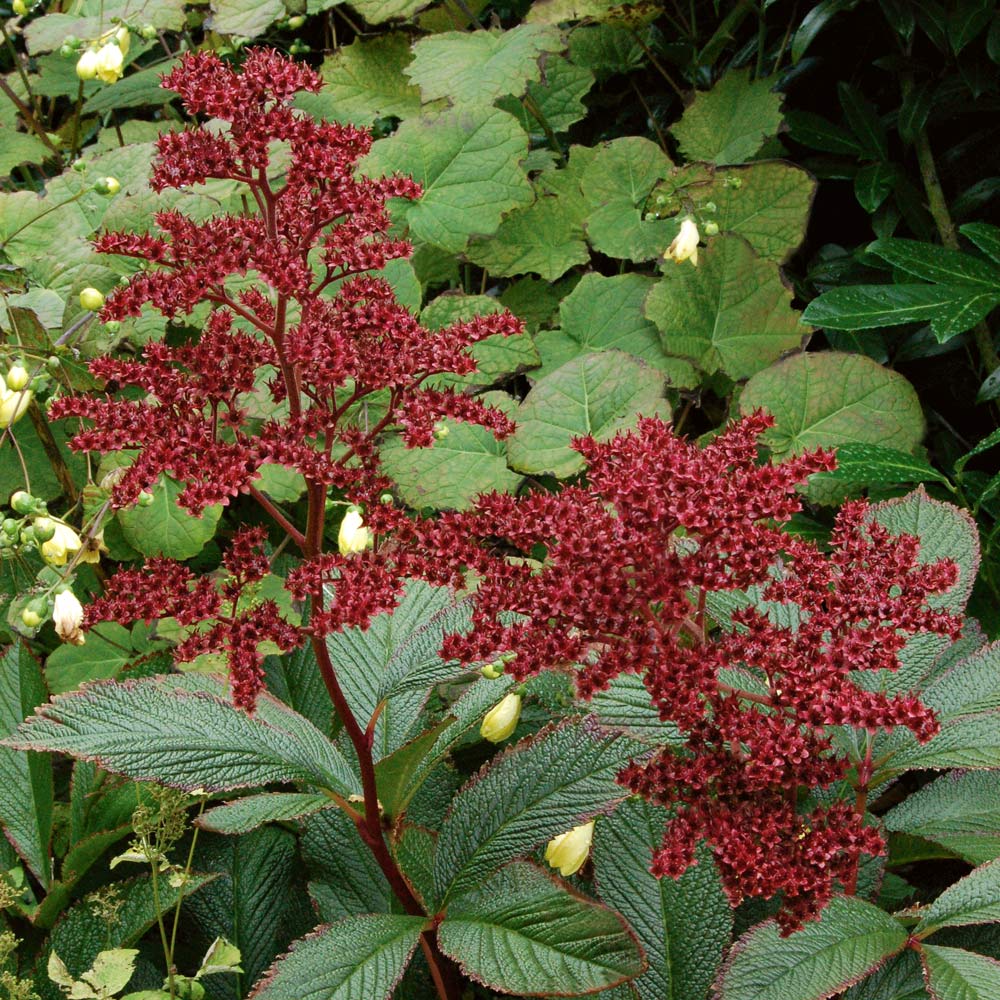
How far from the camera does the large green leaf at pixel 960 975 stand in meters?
0.88

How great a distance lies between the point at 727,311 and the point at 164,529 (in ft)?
3.36

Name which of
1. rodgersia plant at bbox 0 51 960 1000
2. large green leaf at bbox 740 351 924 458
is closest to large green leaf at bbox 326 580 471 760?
rodgersia plant at bbox 0 51 960 1000

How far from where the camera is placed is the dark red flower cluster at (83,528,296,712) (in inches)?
36.5

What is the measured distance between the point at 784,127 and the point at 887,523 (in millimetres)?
1076

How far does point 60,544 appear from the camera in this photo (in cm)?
132

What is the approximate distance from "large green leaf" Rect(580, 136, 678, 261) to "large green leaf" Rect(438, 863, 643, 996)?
1326 mm

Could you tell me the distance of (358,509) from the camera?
3.46 ft

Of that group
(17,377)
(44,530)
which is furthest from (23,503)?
(17,377)

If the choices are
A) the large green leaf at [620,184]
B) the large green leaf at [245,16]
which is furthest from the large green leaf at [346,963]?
the large green leaf at [245,16]

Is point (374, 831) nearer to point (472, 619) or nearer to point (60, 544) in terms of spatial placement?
point (472, 619)

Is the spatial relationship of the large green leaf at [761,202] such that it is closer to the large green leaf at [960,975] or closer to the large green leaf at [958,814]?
the large green leaf at [958,814]

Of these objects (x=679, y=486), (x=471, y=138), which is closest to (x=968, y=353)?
(x=471, y=138)

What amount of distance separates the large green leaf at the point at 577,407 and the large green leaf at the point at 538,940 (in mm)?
781

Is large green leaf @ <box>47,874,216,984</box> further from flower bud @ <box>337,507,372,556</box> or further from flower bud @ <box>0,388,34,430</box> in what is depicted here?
flower bud @ <box>0,388,34,430</box>
